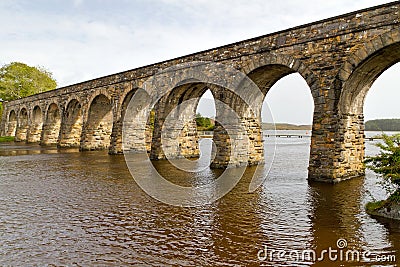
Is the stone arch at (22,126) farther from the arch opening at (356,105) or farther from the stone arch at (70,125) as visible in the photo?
the arch opening at (356,105)

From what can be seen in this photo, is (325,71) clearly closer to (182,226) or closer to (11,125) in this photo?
(182,226)

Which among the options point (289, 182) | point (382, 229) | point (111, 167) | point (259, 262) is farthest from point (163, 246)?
point (111, 167)

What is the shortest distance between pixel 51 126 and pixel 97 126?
30.5 ft

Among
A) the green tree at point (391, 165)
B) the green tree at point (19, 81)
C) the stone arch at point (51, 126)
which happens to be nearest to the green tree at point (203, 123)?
the green tree at point (19, 81)

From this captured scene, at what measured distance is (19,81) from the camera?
5059cm

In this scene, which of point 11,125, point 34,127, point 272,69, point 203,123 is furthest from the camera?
point 203,123

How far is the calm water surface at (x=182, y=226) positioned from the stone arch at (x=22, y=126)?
1225 inches

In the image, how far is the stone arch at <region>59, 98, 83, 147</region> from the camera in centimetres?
2753

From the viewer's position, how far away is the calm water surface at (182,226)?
4.95 meters

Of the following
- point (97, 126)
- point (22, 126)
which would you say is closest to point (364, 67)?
point (97, 126)

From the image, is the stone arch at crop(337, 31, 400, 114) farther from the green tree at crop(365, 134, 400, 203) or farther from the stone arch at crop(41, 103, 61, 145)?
the stone arch at crop(41, 103, 61, 145)

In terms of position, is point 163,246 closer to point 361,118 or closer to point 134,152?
point 361,118

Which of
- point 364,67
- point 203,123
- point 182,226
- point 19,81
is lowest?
point 182,226

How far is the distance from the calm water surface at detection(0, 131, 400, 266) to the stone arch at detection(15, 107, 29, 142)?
31.1 metres
